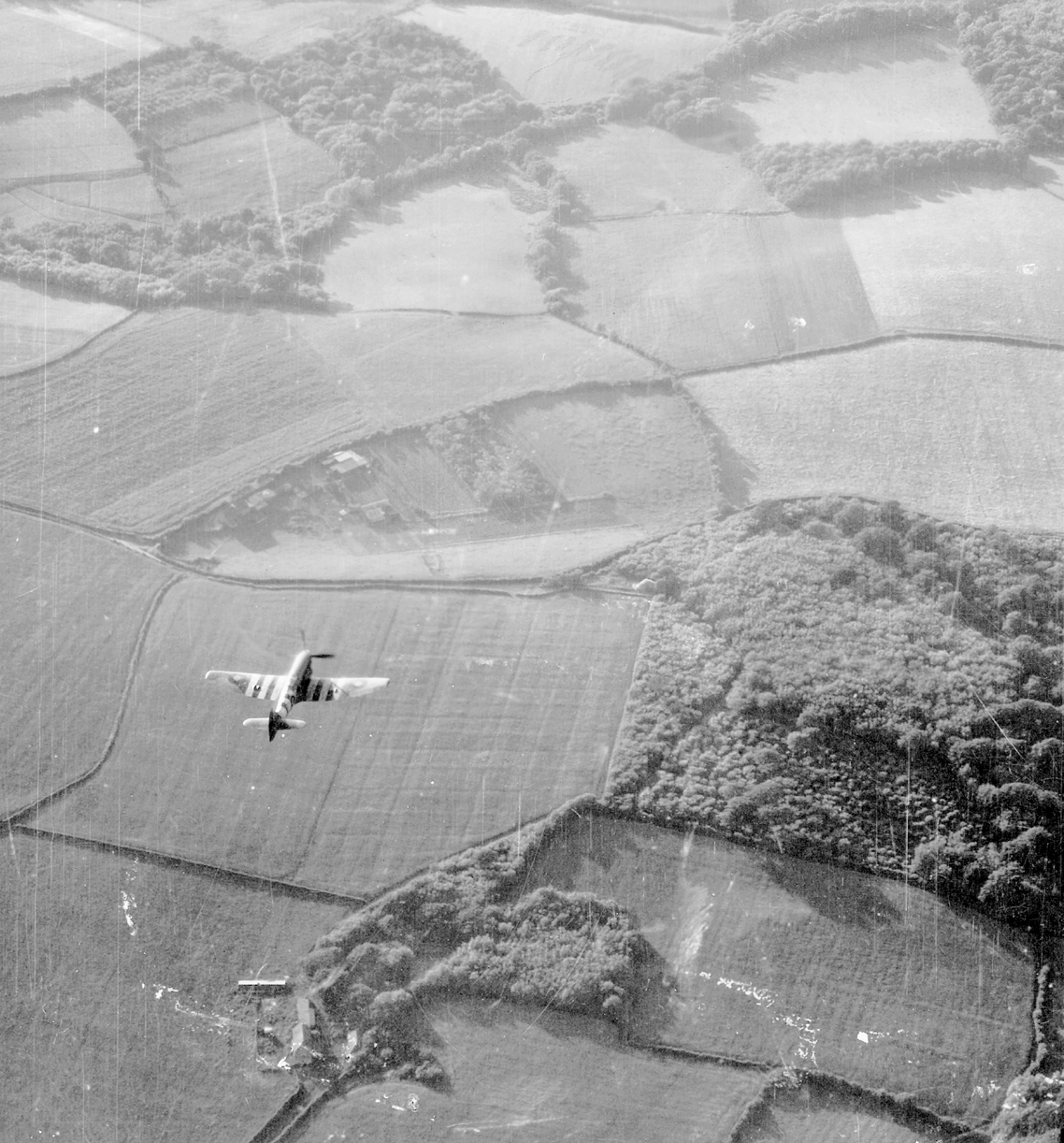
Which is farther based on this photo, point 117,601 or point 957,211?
point 957,211

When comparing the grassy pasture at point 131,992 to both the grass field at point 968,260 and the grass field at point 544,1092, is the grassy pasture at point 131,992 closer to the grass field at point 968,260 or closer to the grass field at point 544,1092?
A: the grass field at point 544,1092

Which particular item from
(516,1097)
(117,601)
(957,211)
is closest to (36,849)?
(117,601)

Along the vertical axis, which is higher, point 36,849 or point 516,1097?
point 36,849

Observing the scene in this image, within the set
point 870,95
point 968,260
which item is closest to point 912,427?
point 968,260

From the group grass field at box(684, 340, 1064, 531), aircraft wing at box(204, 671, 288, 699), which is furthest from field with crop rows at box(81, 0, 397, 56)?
aircraft wing at box(204, 671, 288, 699)

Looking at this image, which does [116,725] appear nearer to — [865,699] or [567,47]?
[865,699]

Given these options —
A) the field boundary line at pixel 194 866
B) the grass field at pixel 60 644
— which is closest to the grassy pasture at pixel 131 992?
the field boundary line at pixel 194 866

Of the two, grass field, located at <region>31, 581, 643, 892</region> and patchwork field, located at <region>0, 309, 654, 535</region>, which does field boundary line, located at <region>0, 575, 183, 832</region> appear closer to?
grass field, located at <region>31, 581, 643, 892</region>

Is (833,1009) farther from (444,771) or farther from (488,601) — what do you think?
(488,601)
